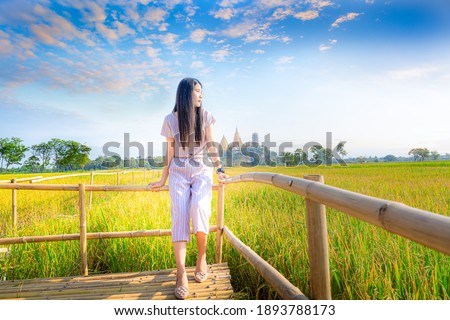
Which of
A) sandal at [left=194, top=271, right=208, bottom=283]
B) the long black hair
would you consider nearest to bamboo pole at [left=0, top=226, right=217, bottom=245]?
sandal at [left=194, top=271, right=208, bottom=283]

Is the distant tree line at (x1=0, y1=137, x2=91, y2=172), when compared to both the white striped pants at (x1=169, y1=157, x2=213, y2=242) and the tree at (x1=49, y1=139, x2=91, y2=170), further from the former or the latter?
the white striped pants at (x1=169, y1=157, x2=213, y2=242)

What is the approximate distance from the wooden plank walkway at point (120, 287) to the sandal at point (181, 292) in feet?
0.13

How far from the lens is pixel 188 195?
2.14 m

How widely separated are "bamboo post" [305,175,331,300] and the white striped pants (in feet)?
2.95

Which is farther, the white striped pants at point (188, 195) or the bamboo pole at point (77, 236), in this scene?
the bamboo pole at point (77, 236)

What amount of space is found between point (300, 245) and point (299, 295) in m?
1.20

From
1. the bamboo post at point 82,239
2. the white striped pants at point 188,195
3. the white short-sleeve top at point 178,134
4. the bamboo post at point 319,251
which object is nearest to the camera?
the bamboo post at point 319,251

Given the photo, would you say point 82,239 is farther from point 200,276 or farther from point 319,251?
point 319,251

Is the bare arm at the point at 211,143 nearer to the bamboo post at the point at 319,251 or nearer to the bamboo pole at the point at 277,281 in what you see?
the bamboo pole at the point at 277,281

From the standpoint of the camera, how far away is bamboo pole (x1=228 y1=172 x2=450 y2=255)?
2.35 ft

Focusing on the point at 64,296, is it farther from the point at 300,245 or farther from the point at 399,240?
the point at 399,240

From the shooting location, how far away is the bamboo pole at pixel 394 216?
0.72 meters

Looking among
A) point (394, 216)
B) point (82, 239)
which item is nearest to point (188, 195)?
point (82, 239)

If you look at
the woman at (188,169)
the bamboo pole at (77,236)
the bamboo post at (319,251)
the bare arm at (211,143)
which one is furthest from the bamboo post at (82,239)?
the bamboo post at (319,251)
